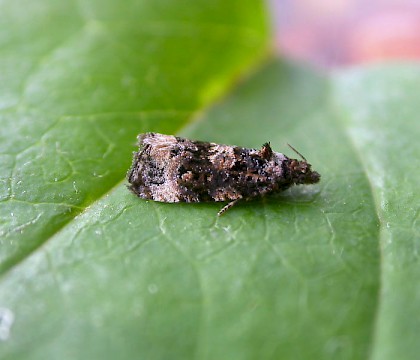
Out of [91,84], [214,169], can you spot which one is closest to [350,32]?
[214,169]

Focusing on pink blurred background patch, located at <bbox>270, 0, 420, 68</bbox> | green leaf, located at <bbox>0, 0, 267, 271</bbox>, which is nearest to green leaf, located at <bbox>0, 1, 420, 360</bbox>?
green leaf, located at <bbox>0, 0, 267, 271</bbox>

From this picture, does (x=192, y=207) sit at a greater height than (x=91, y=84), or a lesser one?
lesser

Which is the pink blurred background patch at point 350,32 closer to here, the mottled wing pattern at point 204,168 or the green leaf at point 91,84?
the green leaf at point 91,84

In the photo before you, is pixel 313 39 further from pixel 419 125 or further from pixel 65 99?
pixel 65 99

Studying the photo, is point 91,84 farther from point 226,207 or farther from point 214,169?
point 226,207

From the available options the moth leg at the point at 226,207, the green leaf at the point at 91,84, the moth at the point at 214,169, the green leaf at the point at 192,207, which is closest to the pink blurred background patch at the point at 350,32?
the green leaf at the point at 192,207

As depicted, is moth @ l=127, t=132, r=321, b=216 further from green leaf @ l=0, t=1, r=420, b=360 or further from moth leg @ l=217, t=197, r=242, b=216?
green leaf @ l=0, t=1, r=420, b=360

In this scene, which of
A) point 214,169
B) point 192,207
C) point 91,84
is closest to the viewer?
point 192,207
